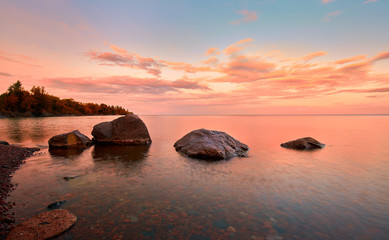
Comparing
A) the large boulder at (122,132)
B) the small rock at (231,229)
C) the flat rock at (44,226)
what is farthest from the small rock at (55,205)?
the large boulder at (122,132)

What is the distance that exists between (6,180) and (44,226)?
5701 millimetres

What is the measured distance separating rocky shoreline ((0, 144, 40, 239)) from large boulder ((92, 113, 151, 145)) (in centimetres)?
555

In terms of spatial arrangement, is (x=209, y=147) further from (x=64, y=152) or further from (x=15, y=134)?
(x=15, y=134)

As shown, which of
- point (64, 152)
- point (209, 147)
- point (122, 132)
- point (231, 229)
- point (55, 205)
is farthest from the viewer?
point (122, 132)

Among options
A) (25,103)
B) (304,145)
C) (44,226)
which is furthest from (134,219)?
(25,103)

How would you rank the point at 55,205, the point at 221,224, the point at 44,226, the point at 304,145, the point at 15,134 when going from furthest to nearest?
the point at 15,134, the point at 304,145, the point at 55,205, the point at 221,224, the point at 44,226

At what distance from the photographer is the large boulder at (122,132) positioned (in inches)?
757

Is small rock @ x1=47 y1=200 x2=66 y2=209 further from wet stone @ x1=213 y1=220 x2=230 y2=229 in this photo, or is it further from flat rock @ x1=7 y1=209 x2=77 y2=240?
wet stone @ x1=213 y1=220 x2=230 y2=229

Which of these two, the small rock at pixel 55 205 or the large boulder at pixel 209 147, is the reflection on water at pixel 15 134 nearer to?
the large boulder at pixel 209 147

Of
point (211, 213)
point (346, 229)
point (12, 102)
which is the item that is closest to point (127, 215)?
point (211, 213)

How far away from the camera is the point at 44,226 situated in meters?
4.79

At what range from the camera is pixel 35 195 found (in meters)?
6.93

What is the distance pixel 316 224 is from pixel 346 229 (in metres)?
0.76

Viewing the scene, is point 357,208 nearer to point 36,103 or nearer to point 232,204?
point 232,204
